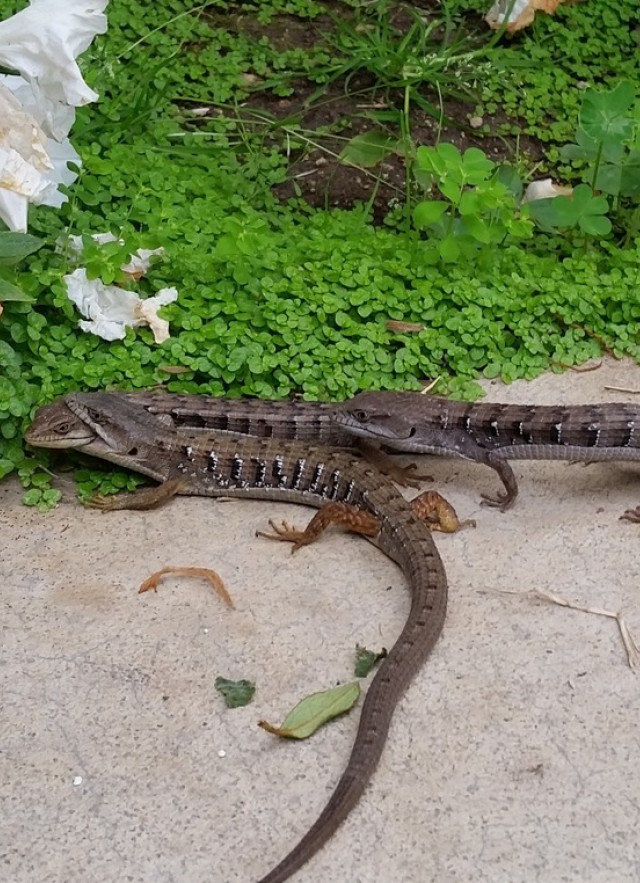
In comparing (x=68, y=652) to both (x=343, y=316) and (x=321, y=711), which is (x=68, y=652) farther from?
(x=343, y=316)

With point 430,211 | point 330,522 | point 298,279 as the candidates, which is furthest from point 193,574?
point 430,211

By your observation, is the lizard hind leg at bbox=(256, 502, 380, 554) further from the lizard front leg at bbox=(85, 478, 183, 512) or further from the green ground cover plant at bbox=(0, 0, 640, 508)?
the green ground cover plant at bbox=(0, 0, 640, 508)

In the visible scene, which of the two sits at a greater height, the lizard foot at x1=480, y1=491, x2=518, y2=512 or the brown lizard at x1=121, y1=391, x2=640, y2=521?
the brown lizard at x1=121, y1=391, x2=640, y2=521

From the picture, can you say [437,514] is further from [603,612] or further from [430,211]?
[430,211]

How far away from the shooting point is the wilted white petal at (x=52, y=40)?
5.21m

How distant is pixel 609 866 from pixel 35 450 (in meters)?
3.07

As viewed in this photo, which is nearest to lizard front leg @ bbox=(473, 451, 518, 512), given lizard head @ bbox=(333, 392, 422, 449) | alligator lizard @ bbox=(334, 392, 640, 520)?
alligator lizard @ bbox=(334, 392, 640, 520)

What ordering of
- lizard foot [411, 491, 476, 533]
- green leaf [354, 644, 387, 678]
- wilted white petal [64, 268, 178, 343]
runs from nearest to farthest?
green leaf [354, 644, 387, 678], lizard foot [411, 491, 476, 533], wilted white petal [64, 268, 178, 343]

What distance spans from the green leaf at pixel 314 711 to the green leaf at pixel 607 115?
367cm

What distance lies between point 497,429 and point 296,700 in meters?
1.78

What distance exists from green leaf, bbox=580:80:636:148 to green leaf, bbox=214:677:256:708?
12.5 ft

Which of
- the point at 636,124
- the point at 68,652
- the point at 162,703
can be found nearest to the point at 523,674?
the point at 162,703

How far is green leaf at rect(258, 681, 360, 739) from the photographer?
12.0 feet

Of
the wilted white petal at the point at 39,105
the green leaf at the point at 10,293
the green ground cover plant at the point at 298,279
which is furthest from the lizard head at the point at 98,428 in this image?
the wilted white petal at the point at 39,105
